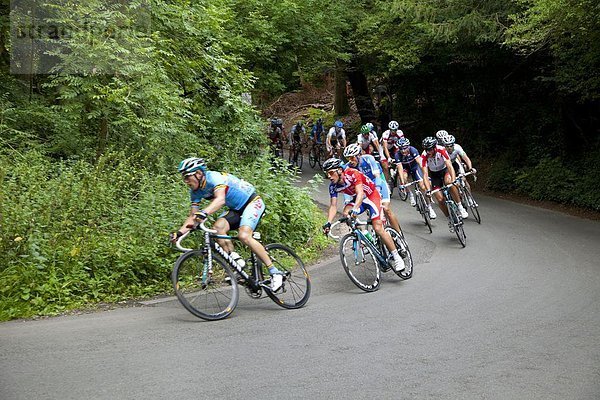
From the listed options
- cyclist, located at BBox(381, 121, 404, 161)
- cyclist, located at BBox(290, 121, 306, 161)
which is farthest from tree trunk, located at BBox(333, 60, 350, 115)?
cyclist, located at BBox(381, 121, 404, 161)

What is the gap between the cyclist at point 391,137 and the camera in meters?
19.7

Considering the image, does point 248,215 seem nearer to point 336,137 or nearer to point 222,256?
point 222,256

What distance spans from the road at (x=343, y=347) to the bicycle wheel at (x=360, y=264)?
0.26 meters

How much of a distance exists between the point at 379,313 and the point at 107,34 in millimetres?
7736

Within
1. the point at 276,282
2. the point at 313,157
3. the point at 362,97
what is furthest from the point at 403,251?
the point at 362,97

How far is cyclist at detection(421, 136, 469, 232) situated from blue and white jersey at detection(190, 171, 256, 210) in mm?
6912

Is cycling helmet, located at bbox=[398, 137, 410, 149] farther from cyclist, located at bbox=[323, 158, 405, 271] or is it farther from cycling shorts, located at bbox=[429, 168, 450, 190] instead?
cyclist, located at bbox=[323, 158, 405, 271]

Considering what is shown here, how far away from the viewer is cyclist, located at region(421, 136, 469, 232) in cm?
1482

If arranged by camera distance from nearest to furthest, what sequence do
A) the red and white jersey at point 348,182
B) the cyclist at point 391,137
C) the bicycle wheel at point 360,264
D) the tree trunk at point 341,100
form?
the bicycle wheel at point 360,264 → the red and white jersey at point 348,182 → the cyclist at point 391,137 → the tree trunk at point 341,100

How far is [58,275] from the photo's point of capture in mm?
8859

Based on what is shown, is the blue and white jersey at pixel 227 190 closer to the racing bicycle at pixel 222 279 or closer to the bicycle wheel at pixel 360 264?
the racing bicycle at pixel 222 279

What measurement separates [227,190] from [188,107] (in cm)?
665

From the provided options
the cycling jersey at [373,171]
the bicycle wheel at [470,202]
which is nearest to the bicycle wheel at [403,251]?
the cycling jersey at [373,171]

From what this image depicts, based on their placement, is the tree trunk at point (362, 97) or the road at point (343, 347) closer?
the road at point (343, 347)
